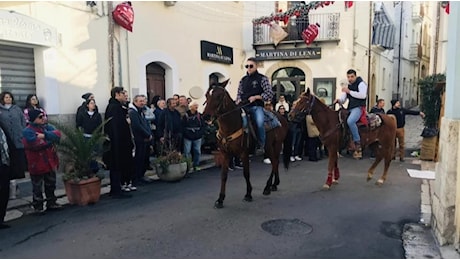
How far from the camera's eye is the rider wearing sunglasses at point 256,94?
21.0 ft

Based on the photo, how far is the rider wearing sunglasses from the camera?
641cm

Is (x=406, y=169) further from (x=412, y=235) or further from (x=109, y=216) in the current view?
(x=109, y=216)

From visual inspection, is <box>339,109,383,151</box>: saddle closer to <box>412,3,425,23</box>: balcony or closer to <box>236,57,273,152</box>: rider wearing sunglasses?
<box>236,57,273,152</box>: rider wearing sunglasses

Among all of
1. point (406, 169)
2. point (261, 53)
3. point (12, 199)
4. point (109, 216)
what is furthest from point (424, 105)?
point (12, 199)

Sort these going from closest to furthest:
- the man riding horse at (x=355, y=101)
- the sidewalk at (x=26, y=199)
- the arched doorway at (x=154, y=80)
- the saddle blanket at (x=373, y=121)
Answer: the sidewalk at (x=26, y=199) < the man riding horse at (x=355, y=101) < the saddle blanket at (x=373, y=121) < the arched doorway at (x=154, y=80)

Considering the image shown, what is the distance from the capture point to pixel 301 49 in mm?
17375

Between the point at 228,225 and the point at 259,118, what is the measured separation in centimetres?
211

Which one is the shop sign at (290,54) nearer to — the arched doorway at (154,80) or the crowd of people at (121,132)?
the arched doorway at (154,80)

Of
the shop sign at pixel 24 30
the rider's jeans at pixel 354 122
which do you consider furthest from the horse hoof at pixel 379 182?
the shop sign at pixel 24 30

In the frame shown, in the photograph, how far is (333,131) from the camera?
7.37m

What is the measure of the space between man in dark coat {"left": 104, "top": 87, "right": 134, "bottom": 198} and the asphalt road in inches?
18.7

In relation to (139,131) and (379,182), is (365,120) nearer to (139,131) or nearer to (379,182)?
(379,182)

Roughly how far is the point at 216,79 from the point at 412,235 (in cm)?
1155

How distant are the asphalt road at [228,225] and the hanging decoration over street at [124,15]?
201 inches
